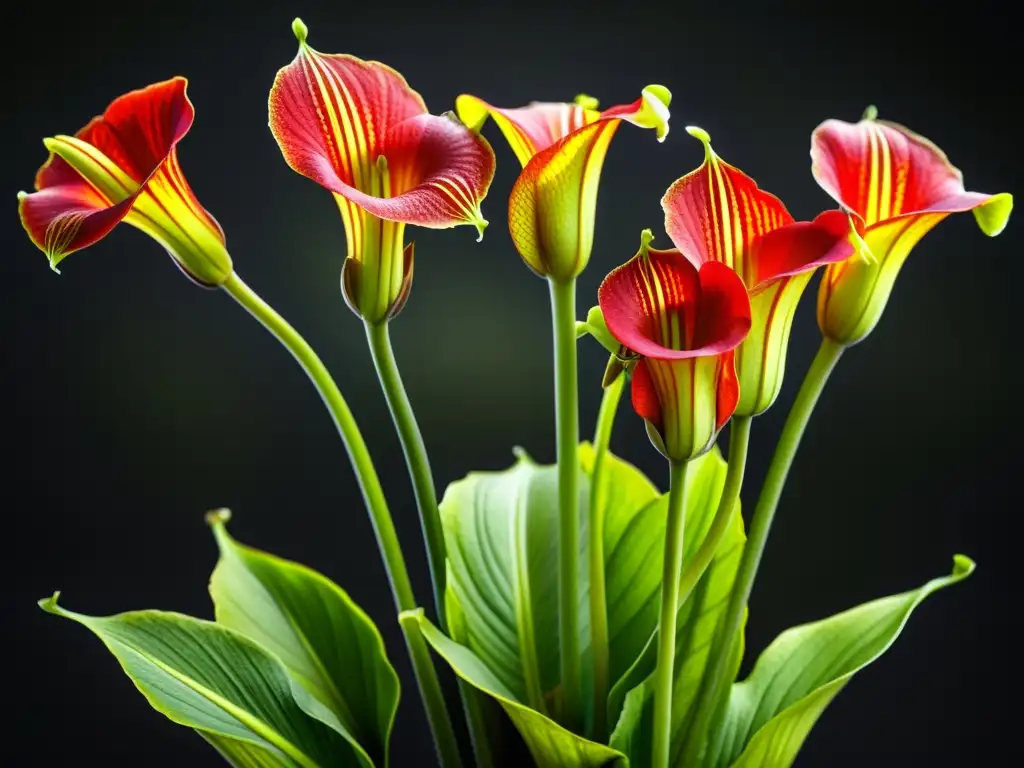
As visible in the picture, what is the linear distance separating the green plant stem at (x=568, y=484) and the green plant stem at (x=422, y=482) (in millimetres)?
53

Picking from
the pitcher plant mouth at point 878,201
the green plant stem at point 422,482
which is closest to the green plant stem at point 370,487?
the green plant stem at point 422,482

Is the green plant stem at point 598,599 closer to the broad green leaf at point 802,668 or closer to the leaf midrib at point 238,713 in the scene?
the broad green leaf at point 802,668

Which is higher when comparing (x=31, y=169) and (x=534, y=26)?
(x=534, y=26)

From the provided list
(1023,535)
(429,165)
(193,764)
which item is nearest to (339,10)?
(429,165)

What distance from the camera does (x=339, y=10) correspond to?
3.24 ft

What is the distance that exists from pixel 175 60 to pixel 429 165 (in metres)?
0.57

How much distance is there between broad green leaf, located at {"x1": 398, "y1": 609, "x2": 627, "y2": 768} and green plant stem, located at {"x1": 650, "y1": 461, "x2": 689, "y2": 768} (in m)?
0.03

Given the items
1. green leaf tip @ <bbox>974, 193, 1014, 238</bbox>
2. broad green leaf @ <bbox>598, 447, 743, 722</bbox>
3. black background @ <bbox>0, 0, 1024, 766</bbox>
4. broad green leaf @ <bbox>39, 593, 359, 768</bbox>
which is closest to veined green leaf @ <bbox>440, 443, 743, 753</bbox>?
broad green leaf @ <bbox>598, 447, 743, 722</bbox>

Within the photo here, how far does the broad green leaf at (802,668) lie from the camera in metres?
0.57

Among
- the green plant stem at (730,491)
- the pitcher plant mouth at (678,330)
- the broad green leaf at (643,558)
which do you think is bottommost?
the broad green leaf at (643,558)

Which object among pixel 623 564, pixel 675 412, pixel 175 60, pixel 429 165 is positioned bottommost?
pixel 623 564

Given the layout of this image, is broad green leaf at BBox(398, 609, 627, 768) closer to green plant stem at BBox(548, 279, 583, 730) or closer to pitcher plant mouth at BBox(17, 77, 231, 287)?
green plant stem at BBox(548, 279, 583, 730)

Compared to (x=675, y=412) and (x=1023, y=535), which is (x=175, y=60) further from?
(x=1023, y=535)

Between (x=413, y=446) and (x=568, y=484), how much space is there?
0.09 meters
